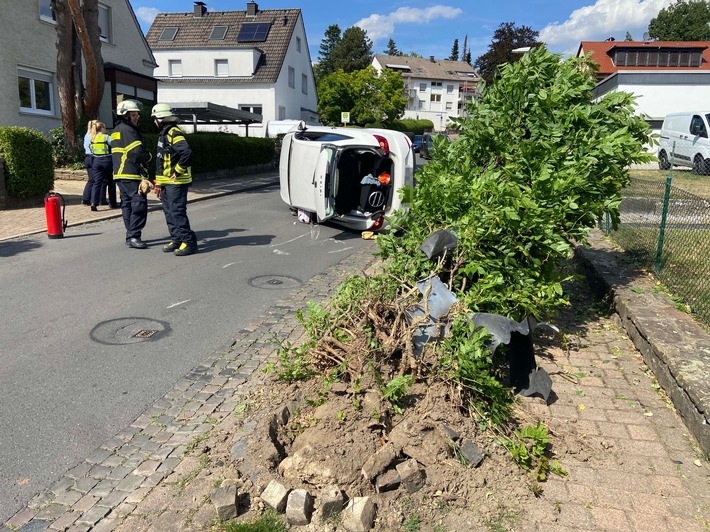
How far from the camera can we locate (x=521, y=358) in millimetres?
4312

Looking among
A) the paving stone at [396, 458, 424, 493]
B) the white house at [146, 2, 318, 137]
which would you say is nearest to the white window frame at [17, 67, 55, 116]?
the white house at [146, 2, 318, 137]

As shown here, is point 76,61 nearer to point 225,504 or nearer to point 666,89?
point 225,504

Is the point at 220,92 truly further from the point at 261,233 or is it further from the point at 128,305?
the point at 128,305

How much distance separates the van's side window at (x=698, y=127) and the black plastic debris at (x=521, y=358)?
1956cm

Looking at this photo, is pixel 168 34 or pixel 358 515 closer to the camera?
pixel 358 515

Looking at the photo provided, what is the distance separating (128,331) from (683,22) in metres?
96.5

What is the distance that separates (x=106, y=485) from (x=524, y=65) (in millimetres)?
5252

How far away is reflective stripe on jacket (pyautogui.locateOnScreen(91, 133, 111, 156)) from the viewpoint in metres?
12.2

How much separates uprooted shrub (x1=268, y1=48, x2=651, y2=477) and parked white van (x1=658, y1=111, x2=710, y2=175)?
607 inches

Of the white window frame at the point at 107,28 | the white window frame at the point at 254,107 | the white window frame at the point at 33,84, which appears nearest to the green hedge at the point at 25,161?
the white window frame at the point at 33,84

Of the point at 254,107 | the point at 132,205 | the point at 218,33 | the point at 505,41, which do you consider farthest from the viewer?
the point at 505,41

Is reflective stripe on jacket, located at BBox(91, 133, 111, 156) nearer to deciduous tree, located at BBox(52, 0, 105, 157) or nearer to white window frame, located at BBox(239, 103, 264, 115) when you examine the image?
deciduous tree, located at BBox(52, 0, 105, 157)

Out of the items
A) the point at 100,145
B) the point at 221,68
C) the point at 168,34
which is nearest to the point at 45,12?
the point at 100,145

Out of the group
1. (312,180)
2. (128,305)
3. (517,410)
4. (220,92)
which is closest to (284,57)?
(220,92)
